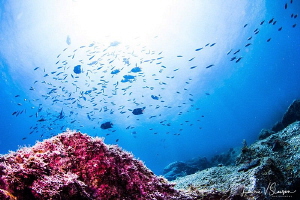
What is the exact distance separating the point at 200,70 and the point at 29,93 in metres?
38.7

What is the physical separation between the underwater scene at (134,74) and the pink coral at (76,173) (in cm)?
1

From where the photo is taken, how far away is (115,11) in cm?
2612

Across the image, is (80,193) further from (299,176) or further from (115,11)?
(115,11)

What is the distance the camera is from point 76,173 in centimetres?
212

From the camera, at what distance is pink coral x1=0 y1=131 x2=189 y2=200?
5.64ft

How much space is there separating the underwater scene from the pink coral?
0.01m

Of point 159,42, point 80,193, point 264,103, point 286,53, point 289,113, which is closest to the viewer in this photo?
point 80,193

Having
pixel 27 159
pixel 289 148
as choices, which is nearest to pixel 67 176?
pixel 27 159

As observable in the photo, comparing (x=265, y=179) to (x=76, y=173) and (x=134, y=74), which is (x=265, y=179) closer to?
(x=76, y=173)

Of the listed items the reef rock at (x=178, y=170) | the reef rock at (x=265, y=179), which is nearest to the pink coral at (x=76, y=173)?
the reef rock at (x=265, y=179)

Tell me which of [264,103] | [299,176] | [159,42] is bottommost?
[299,176]

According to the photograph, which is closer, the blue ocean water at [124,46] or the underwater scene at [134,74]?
the underwater scene at [134,74]

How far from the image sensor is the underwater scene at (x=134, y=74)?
2340 millimetres

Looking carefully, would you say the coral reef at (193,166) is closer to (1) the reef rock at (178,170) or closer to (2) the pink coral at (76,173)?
(1) the reef rock at (178,170)
